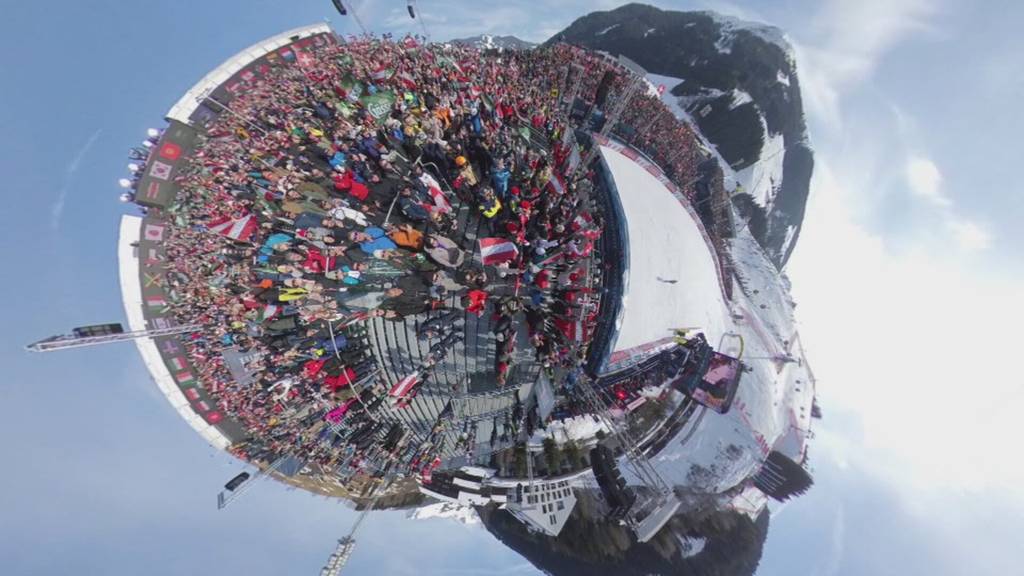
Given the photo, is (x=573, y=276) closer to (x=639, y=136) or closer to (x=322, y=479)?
(x=639, y=136)

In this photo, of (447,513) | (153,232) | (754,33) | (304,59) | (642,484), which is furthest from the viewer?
(754,33)

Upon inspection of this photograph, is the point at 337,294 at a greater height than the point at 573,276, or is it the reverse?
the point at 573,276

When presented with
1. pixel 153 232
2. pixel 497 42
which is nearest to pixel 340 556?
pixel 153 232

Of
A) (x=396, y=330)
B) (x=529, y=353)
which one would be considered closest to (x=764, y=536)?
(x=529, y=353)

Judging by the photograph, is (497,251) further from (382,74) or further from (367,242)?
(382,74)

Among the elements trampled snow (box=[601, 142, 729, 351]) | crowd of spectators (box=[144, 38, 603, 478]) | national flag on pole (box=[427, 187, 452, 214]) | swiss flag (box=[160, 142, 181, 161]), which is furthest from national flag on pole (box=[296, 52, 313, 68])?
trampled snow (box=[601, 142, 729, 351])

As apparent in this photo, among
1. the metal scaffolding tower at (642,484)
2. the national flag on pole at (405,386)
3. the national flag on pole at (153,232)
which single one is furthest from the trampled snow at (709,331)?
the national flag on pole at (153,232)
